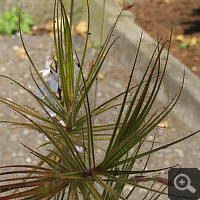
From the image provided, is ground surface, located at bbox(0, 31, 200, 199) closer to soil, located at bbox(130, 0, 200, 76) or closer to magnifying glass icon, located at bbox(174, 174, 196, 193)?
soil, located at bbox(130, 0, 200, 76)

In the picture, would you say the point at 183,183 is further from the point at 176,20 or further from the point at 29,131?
the point at 176,20

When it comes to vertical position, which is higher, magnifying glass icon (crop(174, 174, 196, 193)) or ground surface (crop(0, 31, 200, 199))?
ground surface (crop(0, 31, 200, 199))

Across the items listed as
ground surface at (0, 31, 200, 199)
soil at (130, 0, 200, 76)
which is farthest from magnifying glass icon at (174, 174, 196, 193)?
soil at (130, 0, 200, 76)

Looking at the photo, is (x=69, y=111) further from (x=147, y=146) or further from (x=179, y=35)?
(x=179, y=35)

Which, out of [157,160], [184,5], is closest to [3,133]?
[157,160]

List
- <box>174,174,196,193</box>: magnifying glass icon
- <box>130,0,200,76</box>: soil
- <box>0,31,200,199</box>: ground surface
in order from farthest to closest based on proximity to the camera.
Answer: <box>130,0,200,76</box>: soil
<box>0,31,200,199</box>: ground surface
<box>174,174,196,193</box>: magnifying glass icon

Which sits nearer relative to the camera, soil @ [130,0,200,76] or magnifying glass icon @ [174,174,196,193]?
magnifying glass icon @ [174,174,196,193]
